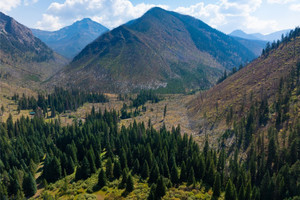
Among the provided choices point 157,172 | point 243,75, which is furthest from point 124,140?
point 243,75

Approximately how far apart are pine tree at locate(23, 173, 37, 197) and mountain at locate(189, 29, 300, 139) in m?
99.5

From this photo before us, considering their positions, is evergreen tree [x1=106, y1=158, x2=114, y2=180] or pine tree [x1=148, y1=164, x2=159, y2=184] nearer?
pine tree [x1=148, y1=164, x2=159, y2=184]

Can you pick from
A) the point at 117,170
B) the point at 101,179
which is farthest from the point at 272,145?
the point at 101,179

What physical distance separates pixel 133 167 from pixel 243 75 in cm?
14932

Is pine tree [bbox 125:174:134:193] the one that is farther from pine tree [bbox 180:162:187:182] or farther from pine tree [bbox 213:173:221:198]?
pine tree [bbox 213:173:221:198]

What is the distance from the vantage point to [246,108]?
4744 inches

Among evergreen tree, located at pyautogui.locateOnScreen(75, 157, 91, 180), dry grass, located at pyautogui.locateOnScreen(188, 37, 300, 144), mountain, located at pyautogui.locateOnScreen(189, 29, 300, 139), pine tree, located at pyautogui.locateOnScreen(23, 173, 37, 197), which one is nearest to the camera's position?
pine tree, located at pyautogui.locateOnScreen(23, 173, 37, 197)

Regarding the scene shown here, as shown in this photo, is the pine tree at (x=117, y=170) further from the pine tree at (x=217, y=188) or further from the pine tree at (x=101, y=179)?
the pine tree at (x=217, y=188)

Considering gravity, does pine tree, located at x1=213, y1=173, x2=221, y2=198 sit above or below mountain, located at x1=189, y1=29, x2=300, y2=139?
below

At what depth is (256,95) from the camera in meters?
128

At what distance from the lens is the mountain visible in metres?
108

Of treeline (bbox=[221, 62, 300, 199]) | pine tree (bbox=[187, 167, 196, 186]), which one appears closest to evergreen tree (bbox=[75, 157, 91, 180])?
pine tree (bbox=[187, 167, 196, 186])

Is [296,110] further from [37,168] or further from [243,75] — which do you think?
[37,168]

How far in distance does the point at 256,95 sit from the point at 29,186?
14349cm
